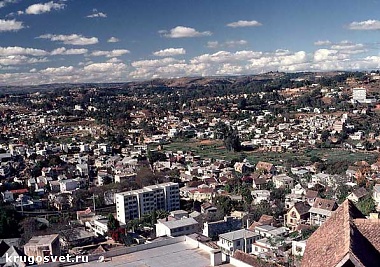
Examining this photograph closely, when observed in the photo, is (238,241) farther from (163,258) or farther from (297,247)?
(163,258)

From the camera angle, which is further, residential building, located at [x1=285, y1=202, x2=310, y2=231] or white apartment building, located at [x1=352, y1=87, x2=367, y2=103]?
white apartment building, located at [x1=352, y1=87, x2=367, y2=103]

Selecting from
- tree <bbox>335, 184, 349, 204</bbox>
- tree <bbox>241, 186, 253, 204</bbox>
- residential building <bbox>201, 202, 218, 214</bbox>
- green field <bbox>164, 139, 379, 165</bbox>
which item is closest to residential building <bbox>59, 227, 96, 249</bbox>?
residential building <bbox>201, 202, 218, 214</bbox>

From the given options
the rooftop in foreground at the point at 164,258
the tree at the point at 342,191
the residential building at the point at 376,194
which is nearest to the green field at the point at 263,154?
the tree at the point at 342,191

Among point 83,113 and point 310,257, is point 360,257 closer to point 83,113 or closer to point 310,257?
point 310,257

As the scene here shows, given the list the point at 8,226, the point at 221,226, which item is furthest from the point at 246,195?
the point at 8,226

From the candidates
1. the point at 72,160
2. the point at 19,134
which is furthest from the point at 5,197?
the point at 19,134

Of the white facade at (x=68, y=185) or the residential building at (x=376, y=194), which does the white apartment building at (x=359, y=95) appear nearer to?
the residential building at (x=376, y=194)

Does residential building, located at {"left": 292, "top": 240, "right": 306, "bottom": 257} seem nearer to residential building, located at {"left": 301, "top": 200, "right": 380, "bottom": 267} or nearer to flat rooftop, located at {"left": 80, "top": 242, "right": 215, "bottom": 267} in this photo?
flat rooftop, located at {"left": 80, "top": 242, "right": 215, "bottom": 267}
